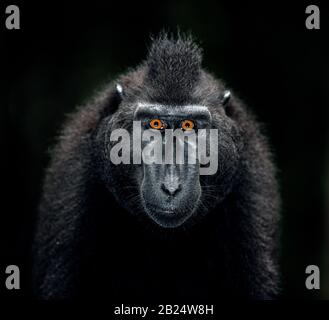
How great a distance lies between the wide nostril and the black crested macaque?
0.66 metres

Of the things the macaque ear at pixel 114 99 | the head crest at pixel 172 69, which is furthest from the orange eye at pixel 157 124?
the macaque ear at pixel 114 99

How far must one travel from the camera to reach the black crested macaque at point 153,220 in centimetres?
836

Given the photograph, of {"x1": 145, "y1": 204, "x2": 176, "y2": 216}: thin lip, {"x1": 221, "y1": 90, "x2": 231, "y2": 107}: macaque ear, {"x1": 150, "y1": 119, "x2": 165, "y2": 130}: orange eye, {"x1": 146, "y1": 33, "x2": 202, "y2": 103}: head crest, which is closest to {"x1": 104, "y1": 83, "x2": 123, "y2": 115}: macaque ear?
{"x1": 146, "y1": 33, "x2": 202, "y2": 103}: head crest

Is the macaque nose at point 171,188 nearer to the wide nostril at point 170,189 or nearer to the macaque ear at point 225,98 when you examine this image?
the wide nostril at point 170,189

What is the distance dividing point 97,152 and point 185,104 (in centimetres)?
139

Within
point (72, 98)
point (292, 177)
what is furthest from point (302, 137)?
point (72, 98)

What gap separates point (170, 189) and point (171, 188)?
0.02m

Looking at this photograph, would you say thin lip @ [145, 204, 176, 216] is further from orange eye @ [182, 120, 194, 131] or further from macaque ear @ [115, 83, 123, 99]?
macaque ear @ [115, 83, 123, 99]

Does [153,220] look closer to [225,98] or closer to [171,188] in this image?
[171,188]

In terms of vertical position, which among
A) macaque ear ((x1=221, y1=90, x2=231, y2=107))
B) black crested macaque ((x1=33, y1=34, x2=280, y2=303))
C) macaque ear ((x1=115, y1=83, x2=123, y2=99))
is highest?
macaque ear ((x1=115, y1=83, x2=123, y2=99))

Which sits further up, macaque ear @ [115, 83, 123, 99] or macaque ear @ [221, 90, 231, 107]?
macaque ear @ [115, 83, 123, 99]

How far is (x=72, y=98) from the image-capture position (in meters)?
13.9

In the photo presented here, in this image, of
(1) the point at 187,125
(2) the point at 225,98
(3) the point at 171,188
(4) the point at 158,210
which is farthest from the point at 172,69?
(4) the point at 158,210

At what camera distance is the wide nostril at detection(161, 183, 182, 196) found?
744 cm
